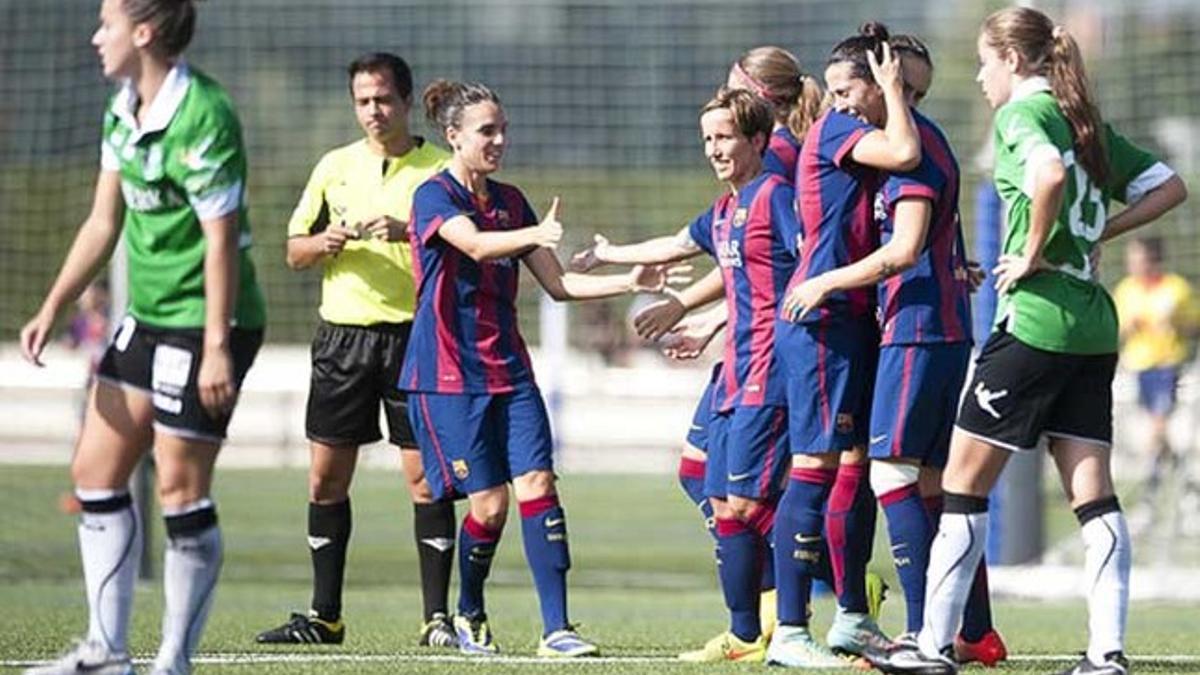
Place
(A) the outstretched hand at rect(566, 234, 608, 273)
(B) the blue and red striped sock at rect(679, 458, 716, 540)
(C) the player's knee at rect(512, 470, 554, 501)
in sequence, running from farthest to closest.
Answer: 1. (B) the blue and red striped sock at rect(679, 458, 716, 540)
2. (A) the outstretched hand at rect(566, 234, 608, 273)
3. (C) the player's knee at rect(512, 470, 554, 501)

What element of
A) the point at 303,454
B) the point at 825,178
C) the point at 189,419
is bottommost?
Answer: the point at 303,454

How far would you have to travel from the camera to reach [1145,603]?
13477 mm

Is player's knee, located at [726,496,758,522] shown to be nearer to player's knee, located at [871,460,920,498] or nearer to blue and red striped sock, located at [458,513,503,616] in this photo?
player's knee, located at [871,460,920,498]

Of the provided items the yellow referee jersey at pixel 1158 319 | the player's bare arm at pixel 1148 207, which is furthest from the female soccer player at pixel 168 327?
the yellow referee jersey at pixel 1158 319

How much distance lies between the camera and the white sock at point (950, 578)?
7402 millimetres

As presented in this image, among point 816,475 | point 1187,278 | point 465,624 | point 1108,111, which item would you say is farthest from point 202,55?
point 816,475

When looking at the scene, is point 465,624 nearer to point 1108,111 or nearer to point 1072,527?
point 1108,111

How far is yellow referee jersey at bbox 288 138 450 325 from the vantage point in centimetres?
955

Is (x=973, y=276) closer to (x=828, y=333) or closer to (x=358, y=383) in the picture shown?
(x=828, y=333)

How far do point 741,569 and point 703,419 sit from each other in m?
0.77

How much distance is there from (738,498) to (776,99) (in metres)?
1.38

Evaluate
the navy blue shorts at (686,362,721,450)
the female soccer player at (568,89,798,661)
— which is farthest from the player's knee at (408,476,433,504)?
the female soccer player at (568,89,798,661)

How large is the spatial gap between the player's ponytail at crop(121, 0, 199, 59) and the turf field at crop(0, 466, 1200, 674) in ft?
6.85

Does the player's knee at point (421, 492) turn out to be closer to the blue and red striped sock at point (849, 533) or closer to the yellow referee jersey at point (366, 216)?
the yellow referee jersey at point (366, 216)
